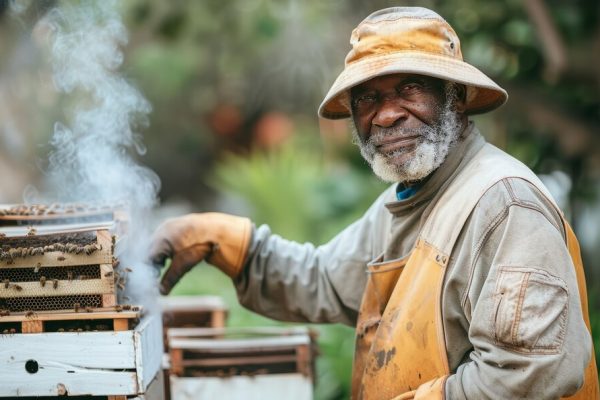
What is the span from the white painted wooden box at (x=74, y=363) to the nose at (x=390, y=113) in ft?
4.15

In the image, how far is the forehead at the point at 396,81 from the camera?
2.87 m

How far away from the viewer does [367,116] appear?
299 cm

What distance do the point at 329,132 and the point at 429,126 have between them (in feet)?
25.6

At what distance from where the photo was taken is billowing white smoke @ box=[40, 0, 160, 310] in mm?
3312

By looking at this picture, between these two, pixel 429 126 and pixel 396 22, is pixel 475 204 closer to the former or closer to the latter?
pixel 429 126

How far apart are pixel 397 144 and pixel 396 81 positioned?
254 millimetres

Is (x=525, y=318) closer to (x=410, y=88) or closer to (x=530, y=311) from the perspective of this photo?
(x=530, y=311)

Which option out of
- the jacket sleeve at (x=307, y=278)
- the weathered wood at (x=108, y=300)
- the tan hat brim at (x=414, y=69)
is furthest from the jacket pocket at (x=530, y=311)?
the weathered wood at (x=108, y=300)

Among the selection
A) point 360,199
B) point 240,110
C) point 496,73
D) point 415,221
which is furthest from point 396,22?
point 240,110

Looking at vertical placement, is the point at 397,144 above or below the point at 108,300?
above

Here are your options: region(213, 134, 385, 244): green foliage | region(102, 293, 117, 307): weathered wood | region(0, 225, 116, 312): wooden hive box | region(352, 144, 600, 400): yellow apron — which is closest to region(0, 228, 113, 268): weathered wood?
region(0, 225, 116, 312): wooden hive box

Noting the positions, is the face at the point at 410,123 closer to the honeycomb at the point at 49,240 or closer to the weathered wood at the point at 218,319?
the honeycomb at the point at 49,240

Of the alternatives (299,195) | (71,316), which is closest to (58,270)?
(71,316)

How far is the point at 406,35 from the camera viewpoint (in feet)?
9.28
